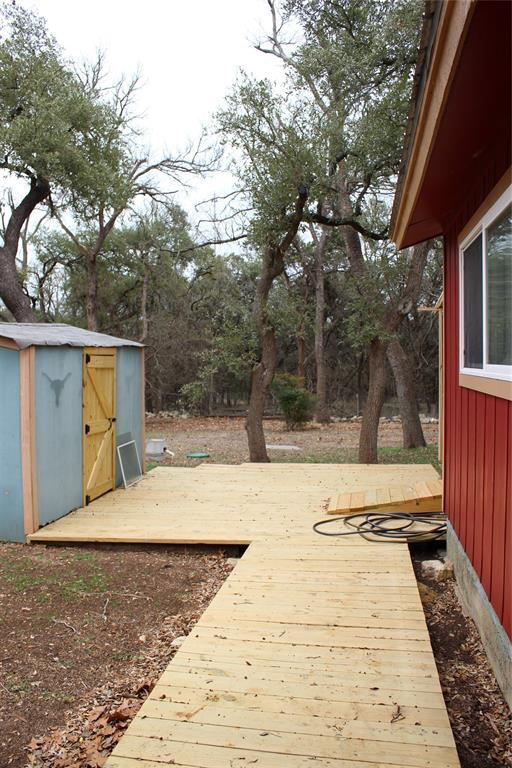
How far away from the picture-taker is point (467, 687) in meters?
2.87

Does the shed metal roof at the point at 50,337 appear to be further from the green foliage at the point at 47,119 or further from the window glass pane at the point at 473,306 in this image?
the green foliage at the point at 47,119

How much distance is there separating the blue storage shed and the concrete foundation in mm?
3613

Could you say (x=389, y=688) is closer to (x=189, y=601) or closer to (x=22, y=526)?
(x=189, y=601)

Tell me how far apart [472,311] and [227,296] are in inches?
587

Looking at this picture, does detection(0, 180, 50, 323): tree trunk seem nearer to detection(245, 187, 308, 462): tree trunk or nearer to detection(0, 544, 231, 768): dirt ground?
detection(245, 187, 308, 462): tree trunk

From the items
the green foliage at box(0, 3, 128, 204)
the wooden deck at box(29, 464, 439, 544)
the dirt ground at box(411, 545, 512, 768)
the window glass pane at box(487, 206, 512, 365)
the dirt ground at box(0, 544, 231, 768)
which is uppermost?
the green foliage at box(0, 3, 128, 204)

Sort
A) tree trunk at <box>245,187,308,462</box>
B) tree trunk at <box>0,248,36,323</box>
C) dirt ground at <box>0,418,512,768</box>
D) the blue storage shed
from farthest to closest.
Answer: tree trunk at <box>0,248,36,323</box> → tree trunk at <box>245,187,308,462</box> → the blue storage shed → dirt ground at <box>0,418,512,768</box>

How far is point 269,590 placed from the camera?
12.5 feet

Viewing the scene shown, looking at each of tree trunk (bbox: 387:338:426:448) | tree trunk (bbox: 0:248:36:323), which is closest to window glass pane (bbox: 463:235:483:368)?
tree trunk (bbox: 387:338:426:448)

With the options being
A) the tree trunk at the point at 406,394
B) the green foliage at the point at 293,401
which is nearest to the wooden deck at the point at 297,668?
Result: the tree trunk at the point at 406,394

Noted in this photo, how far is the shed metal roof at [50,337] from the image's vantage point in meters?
5.36

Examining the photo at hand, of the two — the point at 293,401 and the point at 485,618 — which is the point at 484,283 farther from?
the point at 293,401

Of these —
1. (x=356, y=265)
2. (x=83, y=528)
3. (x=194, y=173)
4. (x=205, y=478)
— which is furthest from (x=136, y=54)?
(x=83, y=528)

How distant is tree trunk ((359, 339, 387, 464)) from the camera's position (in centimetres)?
987
